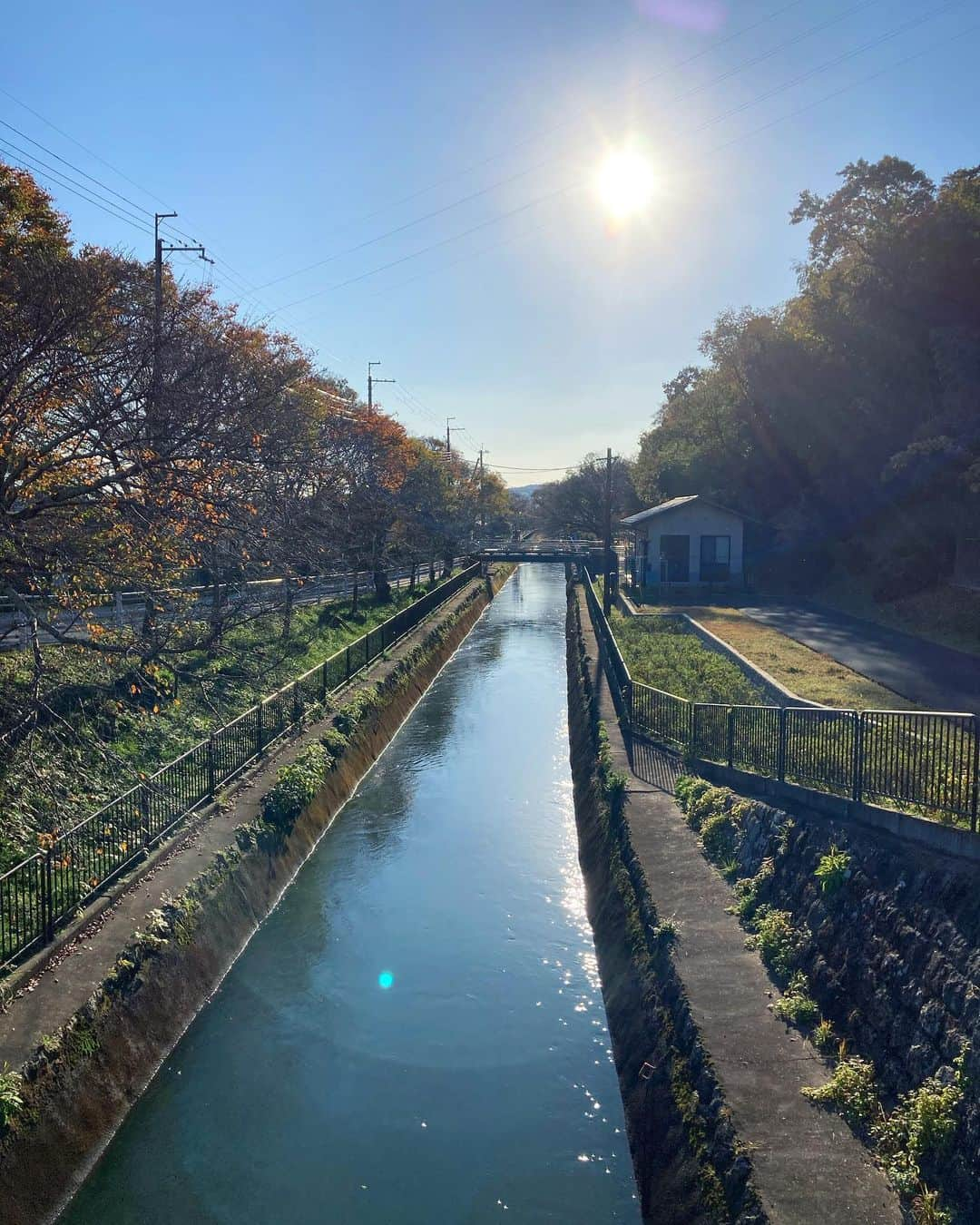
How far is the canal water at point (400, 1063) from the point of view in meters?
7.44

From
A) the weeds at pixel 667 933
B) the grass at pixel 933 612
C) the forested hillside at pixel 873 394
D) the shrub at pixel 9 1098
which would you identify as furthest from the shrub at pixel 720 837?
the forested hillside at pixel 873 394

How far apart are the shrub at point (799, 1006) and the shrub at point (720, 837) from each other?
2.73 metres

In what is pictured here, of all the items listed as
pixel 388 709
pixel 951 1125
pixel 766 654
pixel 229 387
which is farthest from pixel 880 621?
pixel 951 1125

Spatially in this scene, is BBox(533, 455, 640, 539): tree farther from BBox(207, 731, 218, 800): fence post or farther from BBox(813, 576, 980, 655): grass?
BBox(207, 731, 218, 800): fence post

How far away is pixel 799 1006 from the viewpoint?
7.38 m

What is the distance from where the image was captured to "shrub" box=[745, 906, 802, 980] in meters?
8.04

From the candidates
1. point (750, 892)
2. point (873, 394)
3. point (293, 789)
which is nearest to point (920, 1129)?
point (750, 892)

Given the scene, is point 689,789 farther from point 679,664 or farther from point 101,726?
point 101,726

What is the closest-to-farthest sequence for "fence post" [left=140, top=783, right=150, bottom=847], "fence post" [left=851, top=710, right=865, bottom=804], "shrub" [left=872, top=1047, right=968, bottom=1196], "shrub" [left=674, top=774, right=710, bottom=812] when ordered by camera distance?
"shrub" [left=872, top=1047, right=968, bottom=1196], "fence post" [left=851, top=710, right=865, bottom=804], "fence post" [left=140, top=783, right=150, bottom=847], "shrub" [left=674, top=774, right=710, bottom=812]

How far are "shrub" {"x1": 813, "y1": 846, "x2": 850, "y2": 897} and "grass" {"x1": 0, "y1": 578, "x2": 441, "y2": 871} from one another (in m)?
6.03

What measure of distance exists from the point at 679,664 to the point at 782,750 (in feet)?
33.0

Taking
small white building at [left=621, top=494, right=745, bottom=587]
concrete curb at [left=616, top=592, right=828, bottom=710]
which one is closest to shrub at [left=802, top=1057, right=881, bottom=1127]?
concrete curb at [left=616, top=592, right=828, bottom=710]

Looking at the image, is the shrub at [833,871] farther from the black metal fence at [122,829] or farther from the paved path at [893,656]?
the paved path at [893,656]

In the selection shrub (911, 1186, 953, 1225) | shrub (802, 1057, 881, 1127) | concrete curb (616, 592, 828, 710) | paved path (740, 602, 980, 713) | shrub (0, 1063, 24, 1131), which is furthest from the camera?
paved path (740, 602, 980, 713)
